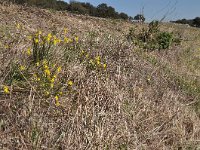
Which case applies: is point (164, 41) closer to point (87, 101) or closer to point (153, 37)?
point (153, 37)

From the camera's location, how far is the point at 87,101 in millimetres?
4695

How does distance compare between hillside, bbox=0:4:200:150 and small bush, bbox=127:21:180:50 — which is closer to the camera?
hillside, bbox=0:4:200:150

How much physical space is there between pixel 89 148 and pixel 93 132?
297 millimetres

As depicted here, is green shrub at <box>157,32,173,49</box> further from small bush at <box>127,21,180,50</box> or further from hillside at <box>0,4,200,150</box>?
hillside at <box>0,4,200,150</box>

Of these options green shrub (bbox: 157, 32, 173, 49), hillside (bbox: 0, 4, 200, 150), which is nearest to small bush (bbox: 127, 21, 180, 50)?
green shrub (bbox: 157, 32, 173, 49)

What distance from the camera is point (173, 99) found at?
233 inches

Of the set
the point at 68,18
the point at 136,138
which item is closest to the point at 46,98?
the point at 136,138

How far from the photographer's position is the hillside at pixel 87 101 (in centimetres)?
399

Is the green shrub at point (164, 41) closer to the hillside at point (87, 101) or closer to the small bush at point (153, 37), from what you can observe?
the small bush at point (153, 37)

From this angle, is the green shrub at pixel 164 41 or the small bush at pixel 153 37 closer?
the small bush at pixel 153 37

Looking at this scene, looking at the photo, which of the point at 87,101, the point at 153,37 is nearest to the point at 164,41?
the point at 153,37

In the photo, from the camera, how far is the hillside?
3992mm

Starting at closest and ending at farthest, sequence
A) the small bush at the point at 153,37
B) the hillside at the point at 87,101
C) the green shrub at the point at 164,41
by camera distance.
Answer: the hillside at the point at 87,101
the small bush at the point at 153,37
the green shrub at the point at 164,41

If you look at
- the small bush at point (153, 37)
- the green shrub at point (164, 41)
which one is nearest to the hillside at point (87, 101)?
the small bush at point (153, 37)
